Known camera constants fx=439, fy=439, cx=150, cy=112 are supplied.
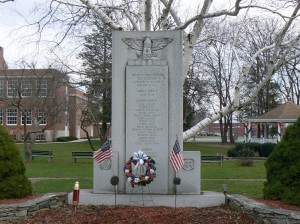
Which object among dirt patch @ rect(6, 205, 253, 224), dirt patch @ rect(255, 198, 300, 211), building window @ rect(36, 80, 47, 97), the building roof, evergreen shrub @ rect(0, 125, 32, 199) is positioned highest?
building window @ rect(36, 80, 47, 97)

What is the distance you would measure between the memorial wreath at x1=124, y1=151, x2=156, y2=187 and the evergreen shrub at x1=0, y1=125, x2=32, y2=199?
2.13 m

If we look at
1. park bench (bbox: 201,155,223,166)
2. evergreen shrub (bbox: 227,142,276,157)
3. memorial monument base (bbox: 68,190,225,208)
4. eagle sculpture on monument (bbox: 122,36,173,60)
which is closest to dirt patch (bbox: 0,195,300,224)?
memorial monument base (bbox: 68,190,225,208)

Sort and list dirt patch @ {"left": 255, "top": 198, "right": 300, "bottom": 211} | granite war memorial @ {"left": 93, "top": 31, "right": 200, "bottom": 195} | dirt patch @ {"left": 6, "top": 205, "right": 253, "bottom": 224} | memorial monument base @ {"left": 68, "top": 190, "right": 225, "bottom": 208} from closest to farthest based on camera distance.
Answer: dirt patch @ {"left": 255, "top": 198, "right": 300, "bottom": 211}
dirt patch @ {"left": 6, "top": 205, "right": 253, "bottom": 224}
memorial monument base @ {"left": 68, "top": 190, "right": 225, "bottom": 208}
granite war memorial @ {"left": 93, "top": 31, "right": 200, "bottom": 195}

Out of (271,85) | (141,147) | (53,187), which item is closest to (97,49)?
(53,187)

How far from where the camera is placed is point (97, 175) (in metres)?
9.87

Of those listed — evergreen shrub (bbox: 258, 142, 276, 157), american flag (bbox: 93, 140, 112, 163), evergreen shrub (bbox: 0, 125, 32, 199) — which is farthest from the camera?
evergreen shrub (bbox: 258, 142, 276, 157)

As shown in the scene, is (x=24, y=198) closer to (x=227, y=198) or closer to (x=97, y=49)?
(x=227, y=198)

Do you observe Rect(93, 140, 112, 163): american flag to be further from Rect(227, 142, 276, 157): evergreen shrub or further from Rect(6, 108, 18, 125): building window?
Rect(6, 108, 18, 125): building window

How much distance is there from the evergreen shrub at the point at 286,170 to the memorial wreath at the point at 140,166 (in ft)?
7.59

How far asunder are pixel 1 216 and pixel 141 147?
10.9 ft

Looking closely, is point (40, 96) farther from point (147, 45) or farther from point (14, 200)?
point (14, 200)

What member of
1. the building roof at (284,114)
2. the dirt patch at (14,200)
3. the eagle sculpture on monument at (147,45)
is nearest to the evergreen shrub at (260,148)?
the building roof at (284,114)

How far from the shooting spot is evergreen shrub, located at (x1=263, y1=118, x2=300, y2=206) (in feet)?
26.6

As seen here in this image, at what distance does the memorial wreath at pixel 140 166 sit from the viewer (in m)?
8.86
